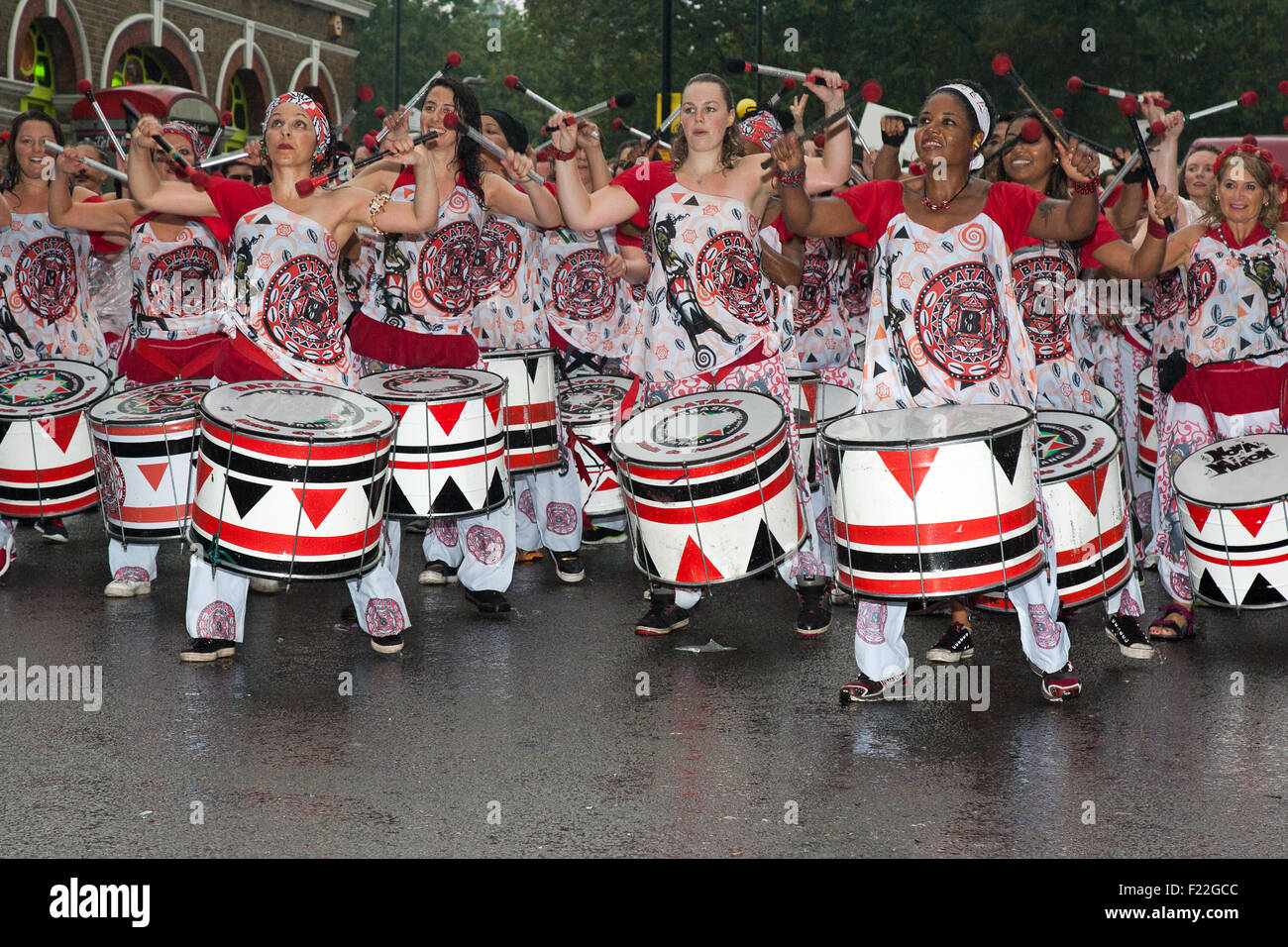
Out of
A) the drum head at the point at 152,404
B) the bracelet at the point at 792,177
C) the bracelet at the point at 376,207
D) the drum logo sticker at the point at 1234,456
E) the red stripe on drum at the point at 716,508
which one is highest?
the bracelet at the point at 792,177

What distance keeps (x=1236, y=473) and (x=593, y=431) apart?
2927 millimetres

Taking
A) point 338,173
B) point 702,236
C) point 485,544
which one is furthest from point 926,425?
point 338,173

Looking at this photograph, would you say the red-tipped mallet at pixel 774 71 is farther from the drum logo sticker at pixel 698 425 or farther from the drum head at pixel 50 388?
the drum head at pixel 50 388

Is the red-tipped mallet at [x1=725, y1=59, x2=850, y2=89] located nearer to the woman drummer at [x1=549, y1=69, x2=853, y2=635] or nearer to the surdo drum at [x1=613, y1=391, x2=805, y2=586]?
the woman drummer at [x1=549, y1=69, x2=853, y2=635]

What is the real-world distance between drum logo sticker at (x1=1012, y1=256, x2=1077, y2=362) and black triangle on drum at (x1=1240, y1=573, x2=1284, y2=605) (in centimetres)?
117

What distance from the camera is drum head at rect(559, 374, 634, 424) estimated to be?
23.7 feet

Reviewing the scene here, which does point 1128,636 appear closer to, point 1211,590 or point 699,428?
point 1211,590

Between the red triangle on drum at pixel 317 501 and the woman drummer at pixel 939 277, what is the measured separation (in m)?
1.66

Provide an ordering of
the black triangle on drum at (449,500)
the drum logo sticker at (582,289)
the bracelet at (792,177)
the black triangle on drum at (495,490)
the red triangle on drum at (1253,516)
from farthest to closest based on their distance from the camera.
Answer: the drum logo sticker at (582,289)
the black triangle on drum at (495,490)
the black triangle on drum at (449,500)
the red triangle on drum at (1253,516)
the bracelet at (792,177)

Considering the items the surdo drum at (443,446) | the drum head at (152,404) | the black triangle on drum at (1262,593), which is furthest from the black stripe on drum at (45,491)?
the black triangle on drum at (1262,593)

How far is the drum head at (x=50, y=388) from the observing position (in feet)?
21.3

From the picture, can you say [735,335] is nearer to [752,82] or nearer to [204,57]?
[204,57]

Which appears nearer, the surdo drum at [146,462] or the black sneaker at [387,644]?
the black sneaker at [387,644]

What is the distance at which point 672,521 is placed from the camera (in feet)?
16.5
